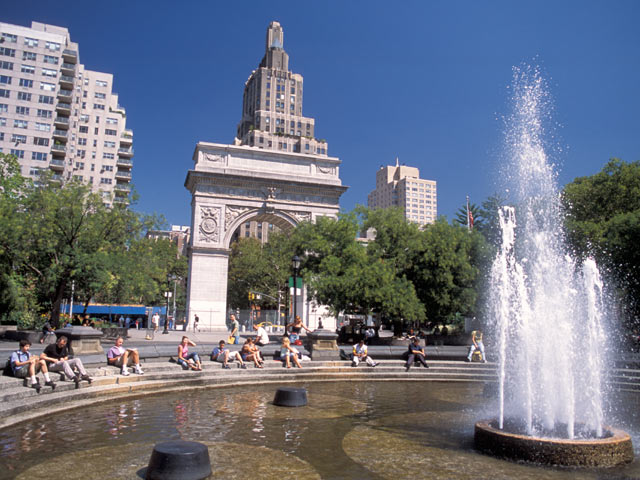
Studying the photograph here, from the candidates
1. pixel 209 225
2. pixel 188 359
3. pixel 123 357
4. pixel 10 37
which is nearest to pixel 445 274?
pixel 188 359

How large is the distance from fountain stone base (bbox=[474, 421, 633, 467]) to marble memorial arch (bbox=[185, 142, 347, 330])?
1143 inches

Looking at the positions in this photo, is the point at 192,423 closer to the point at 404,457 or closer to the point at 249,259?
the point at 404,457

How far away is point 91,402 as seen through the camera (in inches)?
348

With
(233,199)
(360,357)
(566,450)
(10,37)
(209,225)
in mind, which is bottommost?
(566,450)

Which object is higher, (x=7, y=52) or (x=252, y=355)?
(x=7, y=52)

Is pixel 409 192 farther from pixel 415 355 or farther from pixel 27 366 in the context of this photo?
pixel 27 366

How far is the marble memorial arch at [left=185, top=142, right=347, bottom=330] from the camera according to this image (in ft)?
111

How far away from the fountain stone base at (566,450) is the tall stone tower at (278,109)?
77.0 m

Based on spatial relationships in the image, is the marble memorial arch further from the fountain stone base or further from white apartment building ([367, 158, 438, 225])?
white apartment building ([367, 158, 438, 225])

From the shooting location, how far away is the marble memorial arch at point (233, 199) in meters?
33.9

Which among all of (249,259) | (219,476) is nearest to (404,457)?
(219,476)

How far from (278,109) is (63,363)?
8407 cm

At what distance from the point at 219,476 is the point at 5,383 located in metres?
5.48

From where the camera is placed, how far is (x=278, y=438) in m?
6.73
